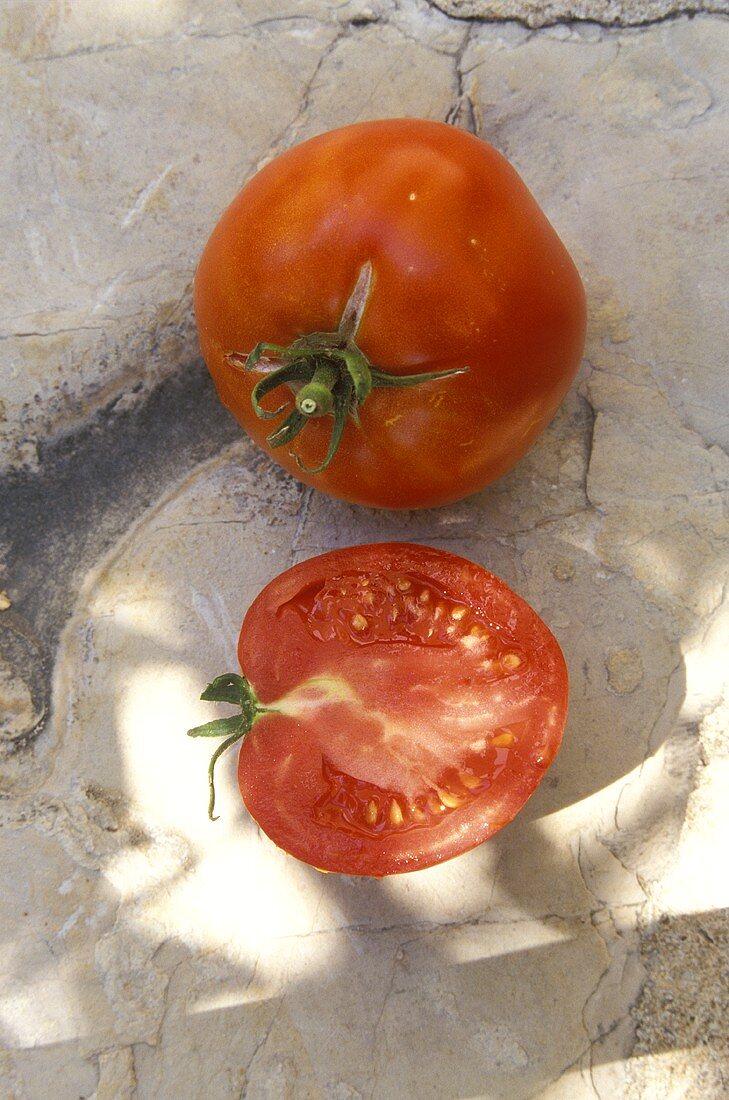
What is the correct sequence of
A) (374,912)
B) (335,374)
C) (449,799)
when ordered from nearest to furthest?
(335,374) < (449,799) < (374,912)

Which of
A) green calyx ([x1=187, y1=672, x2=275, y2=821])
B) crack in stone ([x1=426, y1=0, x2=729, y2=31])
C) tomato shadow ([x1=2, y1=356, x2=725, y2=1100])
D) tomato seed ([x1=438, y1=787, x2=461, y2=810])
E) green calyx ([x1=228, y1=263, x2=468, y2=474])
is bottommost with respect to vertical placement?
tomato shadow ([x1=2, y1=356, x2=725, y2=1100])

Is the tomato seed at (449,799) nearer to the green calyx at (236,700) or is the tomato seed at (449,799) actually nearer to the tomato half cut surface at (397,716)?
the tomato half cut surface at (397,716)

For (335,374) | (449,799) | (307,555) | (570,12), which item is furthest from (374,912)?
Answer: (570,12)

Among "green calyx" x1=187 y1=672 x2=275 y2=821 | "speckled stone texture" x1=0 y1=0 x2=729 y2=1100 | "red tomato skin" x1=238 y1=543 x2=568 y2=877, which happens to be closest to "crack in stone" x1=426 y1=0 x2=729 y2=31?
"speckled stone texture" x1=0 y1=0 x2=729 y2=1100

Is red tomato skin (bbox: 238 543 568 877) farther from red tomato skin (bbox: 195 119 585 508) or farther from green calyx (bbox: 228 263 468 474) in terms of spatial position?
green calyx (bbox: 228 263 468 474)

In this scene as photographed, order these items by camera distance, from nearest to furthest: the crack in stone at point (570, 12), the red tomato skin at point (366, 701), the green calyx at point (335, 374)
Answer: the green calyx at point (335, 374) → the red tomato skin at point (366, 701) → the crack in stone at point (570, 12)

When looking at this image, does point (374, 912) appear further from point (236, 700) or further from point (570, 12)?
point (570, 12)

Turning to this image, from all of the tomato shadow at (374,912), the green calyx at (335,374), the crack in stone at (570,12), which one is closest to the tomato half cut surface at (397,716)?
the tomato shadow at (374,912)

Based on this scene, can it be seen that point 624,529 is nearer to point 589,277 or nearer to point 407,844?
point 589,277
